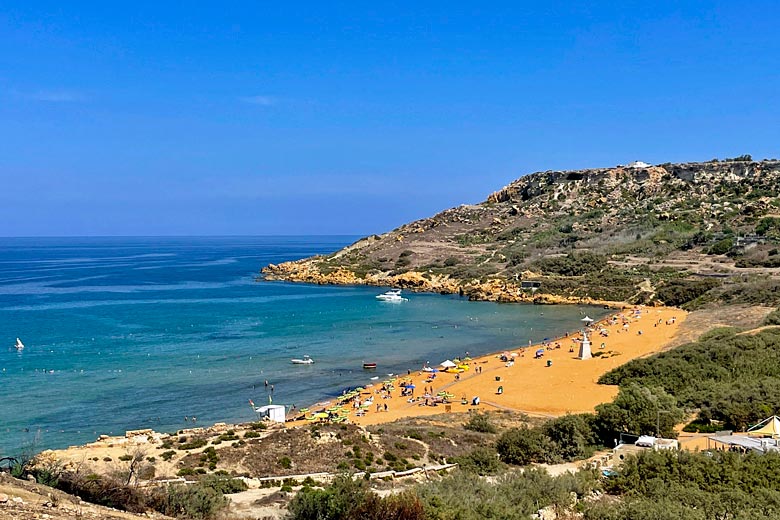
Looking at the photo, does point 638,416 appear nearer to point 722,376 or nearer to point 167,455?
point 722,376

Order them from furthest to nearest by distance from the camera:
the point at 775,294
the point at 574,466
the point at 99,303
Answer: the point at 99,303 < the point at 775,294 < the point at 574,466

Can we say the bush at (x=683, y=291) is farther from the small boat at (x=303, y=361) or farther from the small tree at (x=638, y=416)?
the small tree at (x=638, y=416)

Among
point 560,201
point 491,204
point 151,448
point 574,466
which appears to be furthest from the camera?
point 491,204

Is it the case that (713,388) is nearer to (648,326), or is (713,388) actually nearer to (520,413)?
(520,413)

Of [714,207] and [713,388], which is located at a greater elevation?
[714,207]

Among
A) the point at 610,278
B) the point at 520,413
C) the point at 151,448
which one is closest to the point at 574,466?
the point at 520,413

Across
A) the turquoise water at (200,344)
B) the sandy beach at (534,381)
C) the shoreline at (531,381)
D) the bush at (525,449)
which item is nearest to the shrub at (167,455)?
the turquoise water at (200,344)

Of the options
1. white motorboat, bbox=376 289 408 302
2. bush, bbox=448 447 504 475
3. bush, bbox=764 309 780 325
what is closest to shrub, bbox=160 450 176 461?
bush, bbox=448 447 504 475
